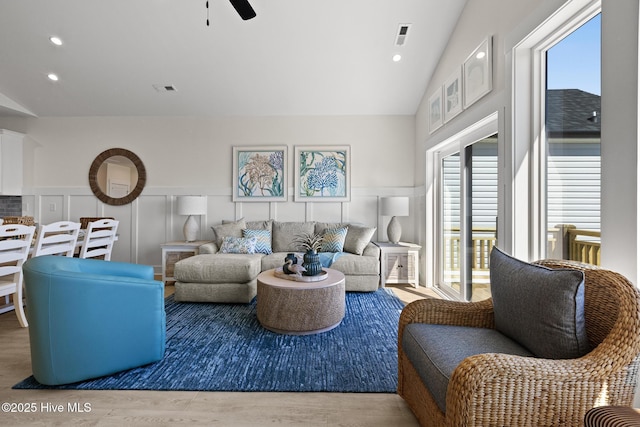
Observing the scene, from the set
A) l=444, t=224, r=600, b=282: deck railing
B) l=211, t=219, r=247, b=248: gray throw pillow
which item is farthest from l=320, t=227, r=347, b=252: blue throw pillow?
l=444, t=224, r=600, b=282: deck railing

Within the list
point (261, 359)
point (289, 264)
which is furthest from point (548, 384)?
point (289, 264)

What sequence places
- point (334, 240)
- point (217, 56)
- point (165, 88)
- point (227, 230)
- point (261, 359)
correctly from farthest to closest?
point (227, 230) → point (165, 88) → point (334, 240) → point (217, 56) → point (261, 359)

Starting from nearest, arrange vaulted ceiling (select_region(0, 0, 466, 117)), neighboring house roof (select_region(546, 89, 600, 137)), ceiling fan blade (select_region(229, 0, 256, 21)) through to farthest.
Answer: neighboring house roof (select_region(546, 89, 600, 137)) < ceiling fan blade (select_region(229, 0, 256, 21)) < vaulted ceiling (select_region(0, 0, 466, 117))

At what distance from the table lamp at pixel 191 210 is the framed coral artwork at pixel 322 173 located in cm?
→ 142

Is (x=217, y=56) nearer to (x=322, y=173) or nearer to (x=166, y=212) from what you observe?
(x=322, y=173)

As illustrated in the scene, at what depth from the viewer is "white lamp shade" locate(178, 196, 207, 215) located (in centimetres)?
434

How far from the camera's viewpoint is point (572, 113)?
72.7 inches

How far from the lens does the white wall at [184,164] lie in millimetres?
4699

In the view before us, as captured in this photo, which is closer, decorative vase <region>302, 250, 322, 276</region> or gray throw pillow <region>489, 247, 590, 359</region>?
gray throw pillow <region>489, 247, 590, 359</region>

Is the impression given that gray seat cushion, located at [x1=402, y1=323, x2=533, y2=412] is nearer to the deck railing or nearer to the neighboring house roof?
the deck railing

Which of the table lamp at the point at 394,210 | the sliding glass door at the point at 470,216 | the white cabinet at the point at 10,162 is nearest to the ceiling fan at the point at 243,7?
the sliding glass door at the point at 470,216

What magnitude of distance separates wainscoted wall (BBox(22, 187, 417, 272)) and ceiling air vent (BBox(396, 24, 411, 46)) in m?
2.00

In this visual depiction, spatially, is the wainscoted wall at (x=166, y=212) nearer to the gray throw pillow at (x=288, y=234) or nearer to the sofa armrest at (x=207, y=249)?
the gray throw pillow at (x=288, y=234)

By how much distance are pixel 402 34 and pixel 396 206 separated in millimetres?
2088
